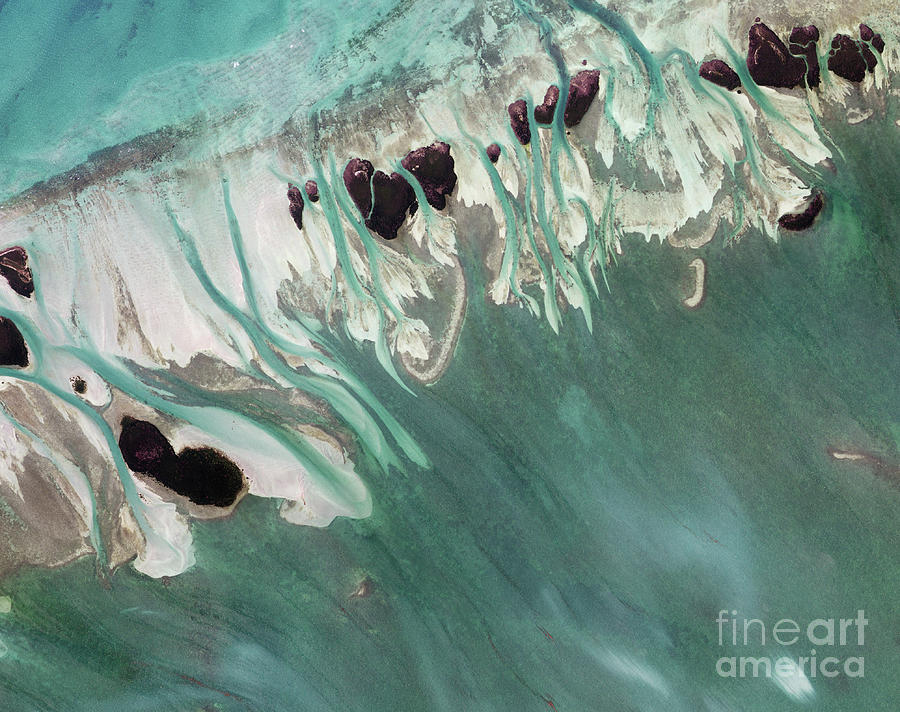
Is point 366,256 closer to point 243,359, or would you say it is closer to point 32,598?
point 243,359

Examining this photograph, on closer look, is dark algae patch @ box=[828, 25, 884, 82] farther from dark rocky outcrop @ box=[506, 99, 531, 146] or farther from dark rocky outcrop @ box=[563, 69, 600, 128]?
dark rocky outcrop @ box=[506, 99, 531, 146]

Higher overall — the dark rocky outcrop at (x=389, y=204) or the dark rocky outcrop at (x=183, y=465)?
the dark rocky outcrop at (x=389, y=204)

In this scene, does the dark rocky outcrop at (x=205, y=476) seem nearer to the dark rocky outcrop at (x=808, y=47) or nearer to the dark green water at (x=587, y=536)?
the dark green water at (x=587, y=536)

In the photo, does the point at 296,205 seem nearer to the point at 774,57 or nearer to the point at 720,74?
the point at 720,74

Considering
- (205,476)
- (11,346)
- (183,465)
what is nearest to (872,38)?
(205,476)

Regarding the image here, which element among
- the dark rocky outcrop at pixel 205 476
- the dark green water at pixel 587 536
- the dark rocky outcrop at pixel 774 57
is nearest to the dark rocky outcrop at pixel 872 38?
the dark rocky outcrop at pixel 774 57
